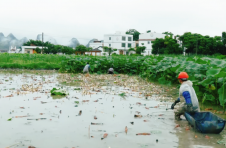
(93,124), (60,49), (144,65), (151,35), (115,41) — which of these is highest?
(151,35)

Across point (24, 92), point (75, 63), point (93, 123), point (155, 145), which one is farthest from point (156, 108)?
point (75, 63)

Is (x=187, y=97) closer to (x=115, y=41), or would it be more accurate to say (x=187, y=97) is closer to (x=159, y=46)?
(x=159, y=46)

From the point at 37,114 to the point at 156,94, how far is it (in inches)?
229

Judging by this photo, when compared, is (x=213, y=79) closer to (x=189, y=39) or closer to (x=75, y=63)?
(x=75, y=63)

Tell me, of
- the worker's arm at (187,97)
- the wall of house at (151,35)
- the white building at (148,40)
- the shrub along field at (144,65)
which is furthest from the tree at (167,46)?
the worker's arm at (187,97)

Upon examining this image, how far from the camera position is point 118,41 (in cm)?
8400

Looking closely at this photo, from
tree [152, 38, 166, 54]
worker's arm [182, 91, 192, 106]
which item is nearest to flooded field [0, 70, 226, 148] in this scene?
worker's arm [182, 91, 192, 106]

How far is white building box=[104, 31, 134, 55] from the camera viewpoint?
84.0 m

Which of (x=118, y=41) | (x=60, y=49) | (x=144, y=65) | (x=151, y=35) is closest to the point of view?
(x=144, y=65)

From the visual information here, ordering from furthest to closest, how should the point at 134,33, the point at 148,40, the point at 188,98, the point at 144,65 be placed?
the point at 134,33 → the point at 148,40 → the point at 144,65 → the point at 188,98

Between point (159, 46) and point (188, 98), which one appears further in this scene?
point (159, 46)

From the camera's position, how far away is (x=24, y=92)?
10.9 meters

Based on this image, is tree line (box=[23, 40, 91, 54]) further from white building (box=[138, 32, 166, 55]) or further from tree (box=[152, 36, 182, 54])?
tree (box=[152, 36, 182, 54])

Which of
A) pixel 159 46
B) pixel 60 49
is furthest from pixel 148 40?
pixel 60 49
